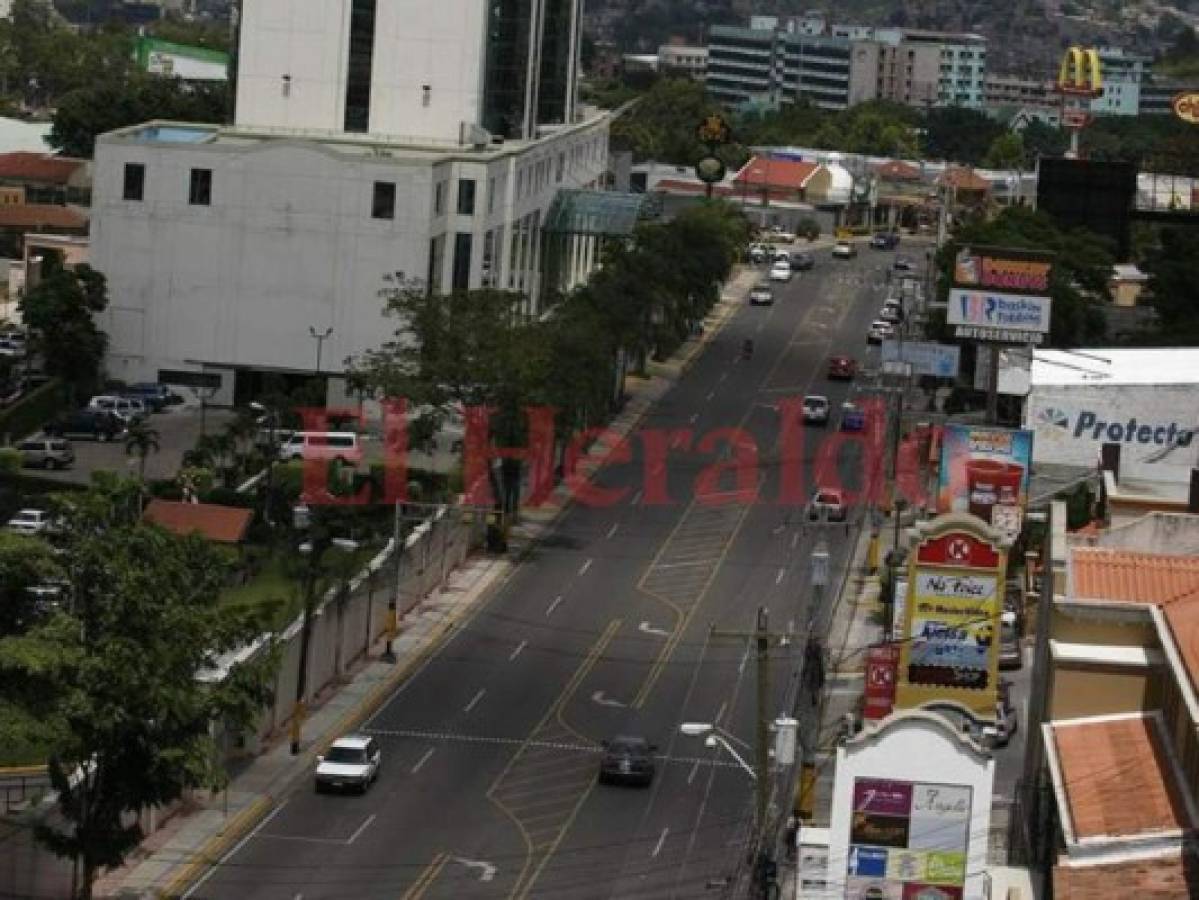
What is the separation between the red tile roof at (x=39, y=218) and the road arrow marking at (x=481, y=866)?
111 m

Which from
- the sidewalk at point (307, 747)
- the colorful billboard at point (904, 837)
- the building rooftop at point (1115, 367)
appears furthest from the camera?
the building rooftop at point (1115, 367)

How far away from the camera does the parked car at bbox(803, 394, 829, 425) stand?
458 feet

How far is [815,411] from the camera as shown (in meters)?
140

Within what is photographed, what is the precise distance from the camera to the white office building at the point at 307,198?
13400 cm

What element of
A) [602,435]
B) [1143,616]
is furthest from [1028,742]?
[602,435]

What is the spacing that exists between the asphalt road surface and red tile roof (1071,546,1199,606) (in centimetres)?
992

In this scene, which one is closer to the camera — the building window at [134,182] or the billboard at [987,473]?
the billboard at [987,473]

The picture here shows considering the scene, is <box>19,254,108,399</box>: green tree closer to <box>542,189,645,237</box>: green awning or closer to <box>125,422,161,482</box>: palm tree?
<box>125,422,161,482</box>: palm tree

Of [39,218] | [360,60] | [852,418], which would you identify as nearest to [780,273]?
[39,218]

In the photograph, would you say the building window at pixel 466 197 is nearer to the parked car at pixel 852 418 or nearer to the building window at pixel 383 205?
the building window at pixel 383 205

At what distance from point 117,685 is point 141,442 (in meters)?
50.3

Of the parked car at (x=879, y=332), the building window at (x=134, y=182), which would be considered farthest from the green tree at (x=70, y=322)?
the parked car at (x=879, y=332)

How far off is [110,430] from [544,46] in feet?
147

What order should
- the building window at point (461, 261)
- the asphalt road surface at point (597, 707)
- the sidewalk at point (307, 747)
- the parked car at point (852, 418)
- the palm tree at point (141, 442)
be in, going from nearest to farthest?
the sidewalk at point (307, 747) → the asphalt road surface at point (597, 707) → the palm tree at point (141, 442) → the parked car at point (852, 418) → the building window at point (461, 261)
